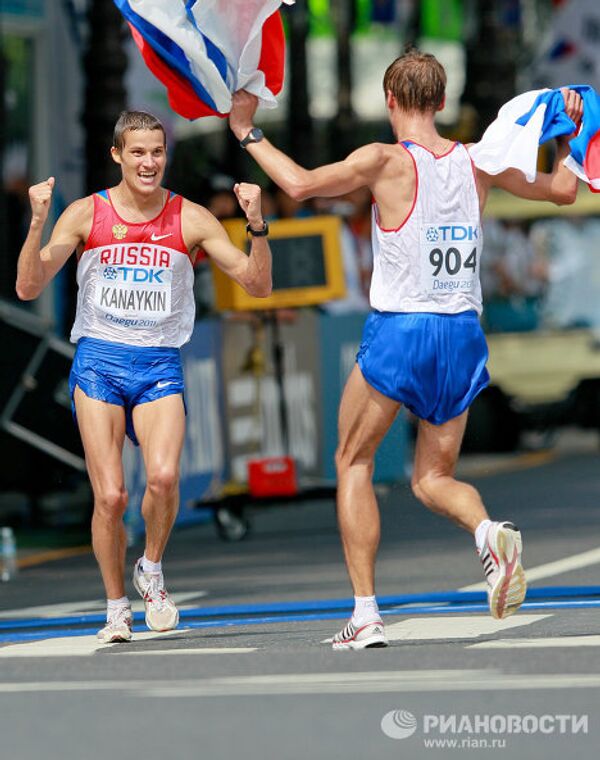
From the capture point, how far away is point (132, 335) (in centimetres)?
1023

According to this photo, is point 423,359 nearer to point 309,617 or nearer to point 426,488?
point 426,488

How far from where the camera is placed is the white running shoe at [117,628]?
10125 millimetres

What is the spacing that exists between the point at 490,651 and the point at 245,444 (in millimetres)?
7786

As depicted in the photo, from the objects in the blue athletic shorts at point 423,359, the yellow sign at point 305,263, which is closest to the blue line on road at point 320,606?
the blue athletic shorts at point 423,359

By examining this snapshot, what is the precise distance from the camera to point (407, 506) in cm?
1786

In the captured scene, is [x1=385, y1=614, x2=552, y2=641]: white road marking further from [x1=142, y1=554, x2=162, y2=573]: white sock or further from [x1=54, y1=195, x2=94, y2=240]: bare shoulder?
[x1=54, y1=195, x2=94, y2=240]: bare shoulder

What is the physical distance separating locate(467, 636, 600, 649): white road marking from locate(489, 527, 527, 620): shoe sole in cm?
15

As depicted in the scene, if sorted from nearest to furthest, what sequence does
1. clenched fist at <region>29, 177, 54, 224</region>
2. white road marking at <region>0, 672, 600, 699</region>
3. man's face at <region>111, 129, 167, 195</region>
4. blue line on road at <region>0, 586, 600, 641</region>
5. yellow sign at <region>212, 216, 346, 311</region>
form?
white road marking at <region>0, 672, 600, 699</region>
clenched fist at <region>29, 177, 54, 224</region>
man's face at <region>111, 129, 167, 195</region>
blue line on road at <region>0, 586, 600, 641</region>
yellow sign at <region>212, 216, 346, 311</region>

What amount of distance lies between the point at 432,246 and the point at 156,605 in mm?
1903

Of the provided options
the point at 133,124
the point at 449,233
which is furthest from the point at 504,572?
the point at 133,124

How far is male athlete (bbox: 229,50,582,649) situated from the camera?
31.2 feet

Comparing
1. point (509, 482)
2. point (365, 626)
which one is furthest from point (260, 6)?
point (509, 482)

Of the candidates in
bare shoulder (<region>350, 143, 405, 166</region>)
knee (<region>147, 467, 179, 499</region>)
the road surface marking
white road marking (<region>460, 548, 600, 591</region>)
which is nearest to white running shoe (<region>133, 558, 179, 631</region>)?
knee (<region>147, 467, 179, 499</region>)

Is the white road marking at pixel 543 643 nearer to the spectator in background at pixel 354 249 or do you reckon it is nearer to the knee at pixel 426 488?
the knee at pixel 426 488
